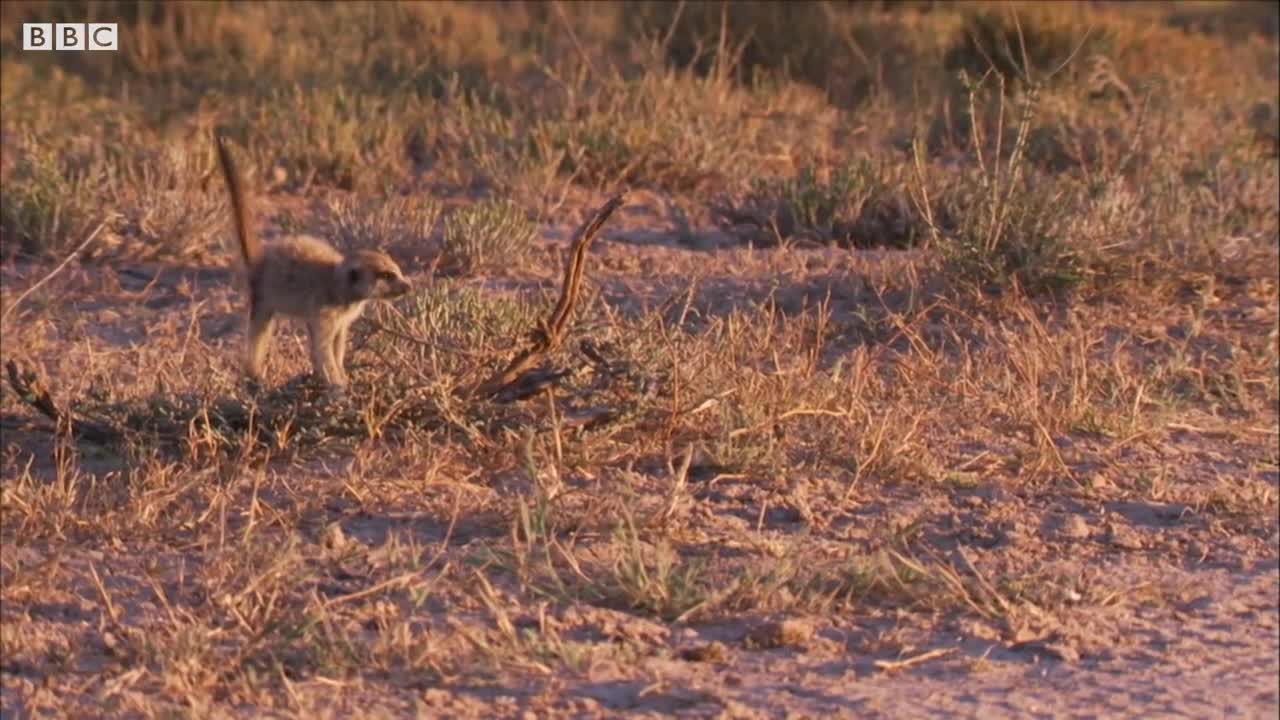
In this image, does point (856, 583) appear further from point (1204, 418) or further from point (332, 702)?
point (1204, 418)

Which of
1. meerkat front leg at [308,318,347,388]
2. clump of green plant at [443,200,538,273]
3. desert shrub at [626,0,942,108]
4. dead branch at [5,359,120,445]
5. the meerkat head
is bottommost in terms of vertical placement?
desert shrub at [626,0,942,108]

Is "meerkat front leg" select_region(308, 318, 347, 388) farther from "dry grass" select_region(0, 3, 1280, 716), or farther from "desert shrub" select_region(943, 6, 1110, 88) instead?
"desert shrub" select_region(943, 6, 1110, 88)

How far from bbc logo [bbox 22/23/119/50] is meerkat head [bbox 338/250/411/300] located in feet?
13.9

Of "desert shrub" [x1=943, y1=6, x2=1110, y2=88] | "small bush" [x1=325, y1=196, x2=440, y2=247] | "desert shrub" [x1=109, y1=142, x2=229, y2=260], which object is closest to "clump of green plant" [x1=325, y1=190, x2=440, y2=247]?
"small bush" [x1=325, y1=196, x2=440, y2=247]

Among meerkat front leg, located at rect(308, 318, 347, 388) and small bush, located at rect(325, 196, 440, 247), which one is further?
small bush, located at rect(325, 196, 440, 247)

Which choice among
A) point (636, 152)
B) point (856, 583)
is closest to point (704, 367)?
point (856, 583)

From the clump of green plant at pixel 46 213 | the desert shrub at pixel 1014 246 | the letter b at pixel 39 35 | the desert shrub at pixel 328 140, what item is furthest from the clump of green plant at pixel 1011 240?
the letter b at pixel 39 35

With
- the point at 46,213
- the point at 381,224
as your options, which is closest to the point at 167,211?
the point at 46,213

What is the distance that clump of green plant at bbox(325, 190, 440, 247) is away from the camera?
9820mm

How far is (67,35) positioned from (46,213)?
7.37 feet

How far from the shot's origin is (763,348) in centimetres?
779

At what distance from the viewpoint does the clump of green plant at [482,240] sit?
31.5ft

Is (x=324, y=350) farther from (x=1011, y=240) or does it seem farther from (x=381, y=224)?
(x=1011, y=240)

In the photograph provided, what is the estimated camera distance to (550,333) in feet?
21.2
